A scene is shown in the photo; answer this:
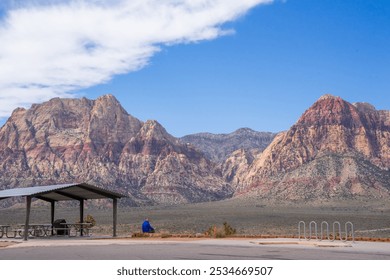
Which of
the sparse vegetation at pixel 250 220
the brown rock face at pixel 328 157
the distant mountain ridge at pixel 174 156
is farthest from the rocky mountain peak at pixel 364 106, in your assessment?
the sparse vegetation at pixel 250 220

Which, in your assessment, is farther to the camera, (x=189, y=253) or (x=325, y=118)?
(x=325, y=118)

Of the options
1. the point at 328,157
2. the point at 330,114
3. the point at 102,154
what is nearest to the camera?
the point at 328,157

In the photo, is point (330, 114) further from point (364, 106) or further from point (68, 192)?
point (68, 192)

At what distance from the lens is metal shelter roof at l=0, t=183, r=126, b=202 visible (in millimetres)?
27500

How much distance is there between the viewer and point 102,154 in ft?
546

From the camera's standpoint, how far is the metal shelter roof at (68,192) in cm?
2750

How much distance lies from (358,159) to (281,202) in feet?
85.3

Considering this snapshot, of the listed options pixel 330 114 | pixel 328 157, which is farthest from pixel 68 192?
pixel 330 114

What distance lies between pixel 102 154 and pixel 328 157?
219 feet

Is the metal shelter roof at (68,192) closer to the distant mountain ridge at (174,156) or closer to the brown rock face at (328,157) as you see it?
the distant mountain ridge at (174,156)

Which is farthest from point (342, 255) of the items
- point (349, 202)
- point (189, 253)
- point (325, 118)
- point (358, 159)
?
point (325, 118)

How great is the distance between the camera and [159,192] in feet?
501

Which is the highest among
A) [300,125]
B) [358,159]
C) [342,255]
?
[300,125]

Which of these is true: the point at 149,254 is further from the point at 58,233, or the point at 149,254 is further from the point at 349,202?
the point at 349,202
